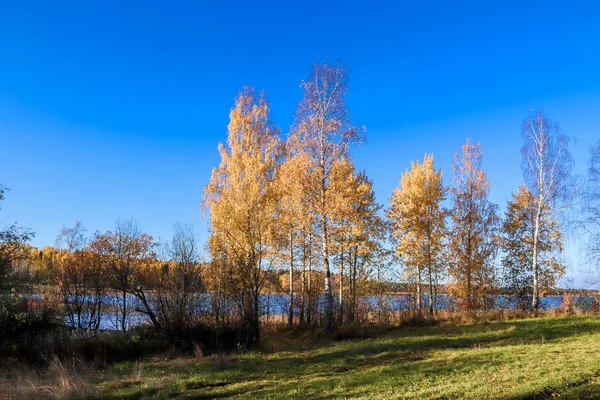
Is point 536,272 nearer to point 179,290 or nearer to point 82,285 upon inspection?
point 179,290

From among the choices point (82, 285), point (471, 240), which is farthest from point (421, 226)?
point (82, 285)

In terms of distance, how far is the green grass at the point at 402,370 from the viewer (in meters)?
7.41

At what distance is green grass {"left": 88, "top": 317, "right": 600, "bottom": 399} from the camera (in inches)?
292

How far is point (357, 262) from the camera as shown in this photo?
83.3ft

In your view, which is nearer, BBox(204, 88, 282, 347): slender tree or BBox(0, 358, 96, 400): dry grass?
BBox(0, 358, 96, 400): dry grass

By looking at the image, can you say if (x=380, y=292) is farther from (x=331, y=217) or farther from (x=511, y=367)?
(x=511, y=367)

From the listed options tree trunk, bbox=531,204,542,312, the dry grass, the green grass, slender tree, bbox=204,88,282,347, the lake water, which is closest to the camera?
the green grass

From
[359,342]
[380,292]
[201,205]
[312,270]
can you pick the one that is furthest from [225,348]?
[380,292]

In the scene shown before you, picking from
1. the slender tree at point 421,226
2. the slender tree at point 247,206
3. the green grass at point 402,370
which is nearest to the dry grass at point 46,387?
the green grass at point 402,370

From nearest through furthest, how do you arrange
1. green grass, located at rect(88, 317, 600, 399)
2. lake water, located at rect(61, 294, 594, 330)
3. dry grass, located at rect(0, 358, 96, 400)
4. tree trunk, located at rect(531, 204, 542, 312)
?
1. green grass, located at rect(88, 317, 600, 399)
2. dry grass, located at rect(0, 358, 96, 400)
3. lake water, located at rect(61, 294, 594, 330)
4. tree trunk, located at rect(531, 204, 542, 312)

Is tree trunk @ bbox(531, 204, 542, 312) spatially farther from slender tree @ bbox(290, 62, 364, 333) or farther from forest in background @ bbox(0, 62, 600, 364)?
slender tree @ bbox(290, 62, 364, 333)

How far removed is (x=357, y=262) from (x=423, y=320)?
255 inches

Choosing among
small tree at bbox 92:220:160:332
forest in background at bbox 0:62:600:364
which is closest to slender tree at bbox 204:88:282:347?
forest in background at bbox 0:62:600:364

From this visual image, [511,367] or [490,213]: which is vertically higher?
[490,213]
